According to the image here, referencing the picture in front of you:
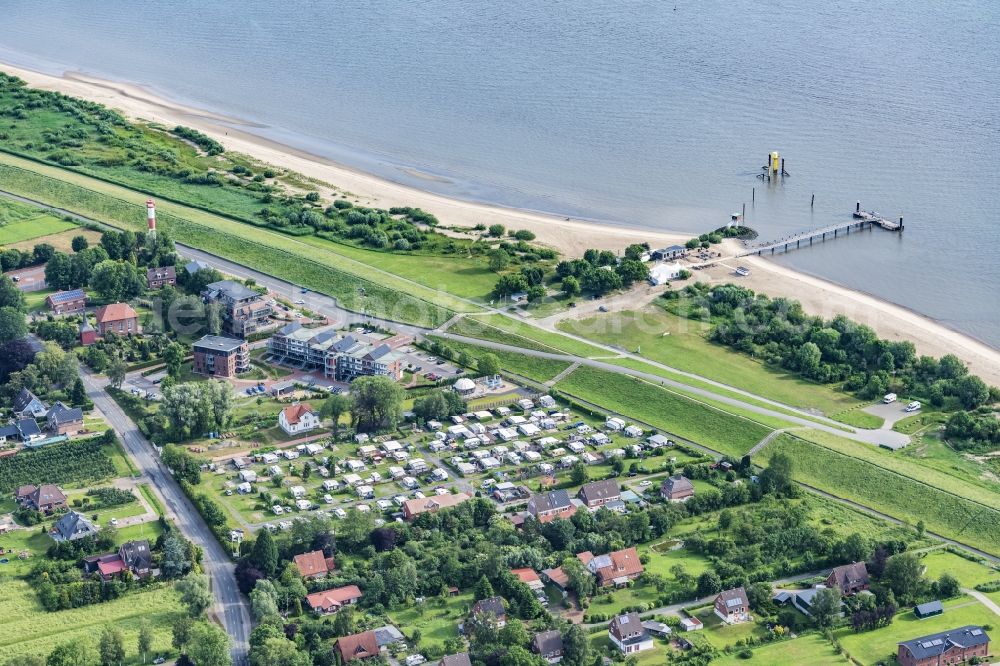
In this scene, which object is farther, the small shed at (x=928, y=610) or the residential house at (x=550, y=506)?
the residential house at (x=550, y=506)

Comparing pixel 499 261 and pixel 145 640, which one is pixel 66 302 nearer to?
pixel 499 261

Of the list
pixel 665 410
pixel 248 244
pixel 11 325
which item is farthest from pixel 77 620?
pixel 248 244

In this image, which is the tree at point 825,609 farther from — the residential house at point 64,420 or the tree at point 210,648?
the residential house at point 64,420

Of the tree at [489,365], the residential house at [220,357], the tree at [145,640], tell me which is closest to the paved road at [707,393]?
the tree at [489,365]

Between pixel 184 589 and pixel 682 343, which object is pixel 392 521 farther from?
pixel 682 343

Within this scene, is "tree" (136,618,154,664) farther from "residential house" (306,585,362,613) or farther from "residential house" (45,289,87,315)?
"residential house" (45,289,87,315)

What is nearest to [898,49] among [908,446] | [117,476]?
[908,446]

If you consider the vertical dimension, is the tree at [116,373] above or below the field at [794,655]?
above
